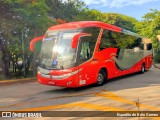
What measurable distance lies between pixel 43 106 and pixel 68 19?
17016 millimetres

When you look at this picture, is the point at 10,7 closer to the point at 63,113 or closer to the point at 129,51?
the point at 129,51

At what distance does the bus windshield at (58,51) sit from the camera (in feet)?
39.4

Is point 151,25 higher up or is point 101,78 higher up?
point 151,25

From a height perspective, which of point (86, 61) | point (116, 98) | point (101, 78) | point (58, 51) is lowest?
point (116, 98)

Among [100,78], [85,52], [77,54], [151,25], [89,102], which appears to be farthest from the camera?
[151,25]

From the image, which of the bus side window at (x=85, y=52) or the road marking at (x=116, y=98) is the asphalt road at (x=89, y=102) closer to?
the road marking at (x=116, y=98)

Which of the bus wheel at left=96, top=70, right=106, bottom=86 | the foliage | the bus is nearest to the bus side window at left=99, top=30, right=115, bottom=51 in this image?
the bus

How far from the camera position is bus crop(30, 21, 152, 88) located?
1201cm

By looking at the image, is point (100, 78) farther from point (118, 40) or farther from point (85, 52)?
point (118, 40)

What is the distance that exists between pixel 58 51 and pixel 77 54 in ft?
2.90

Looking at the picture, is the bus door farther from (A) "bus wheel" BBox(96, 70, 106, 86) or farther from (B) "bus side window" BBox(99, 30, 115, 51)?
(B) "bus side window" BBox(99, 30, 115, 51)

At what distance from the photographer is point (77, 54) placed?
12.0 metres

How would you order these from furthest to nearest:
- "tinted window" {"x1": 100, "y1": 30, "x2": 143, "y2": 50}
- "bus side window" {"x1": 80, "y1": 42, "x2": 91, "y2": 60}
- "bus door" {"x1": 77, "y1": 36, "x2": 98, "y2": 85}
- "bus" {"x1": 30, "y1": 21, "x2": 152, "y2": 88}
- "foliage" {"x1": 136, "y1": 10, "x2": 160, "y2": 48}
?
"foliage" {"x1": 136, "y1": 10, "x2": 160, "y2": 48}
"tinted window" {"x1": 100, "y1": 30, "x2": 143, "y2": 50}
"bus side window" {"x1": 80, "y1": 42, "x2": 91, "y2": 60}
"bus door" {"x1": 77, "y1": 36, "x2": 98, "y2": 85}
"bus" {"x1": 30, "y1": 21, "x2": 152, "y2": 88}

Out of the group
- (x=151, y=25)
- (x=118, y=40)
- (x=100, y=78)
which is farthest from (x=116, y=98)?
(x=151, y=25)
